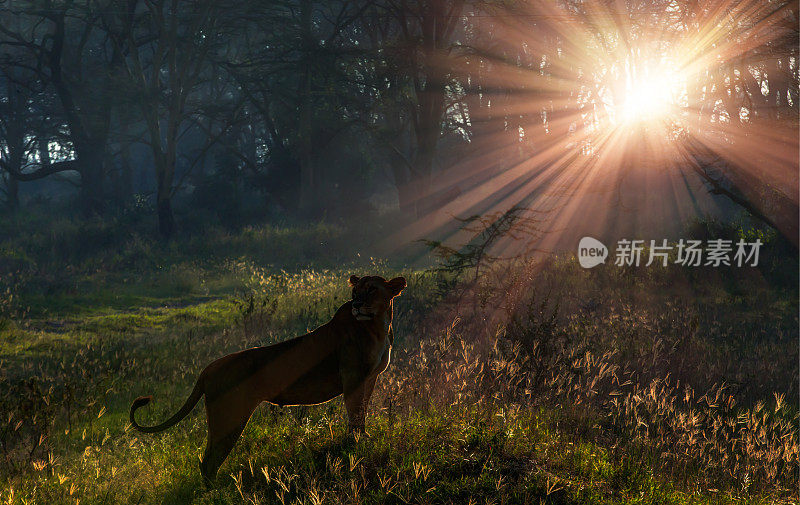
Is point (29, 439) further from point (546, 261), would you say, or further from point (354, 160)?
point (354, 160)

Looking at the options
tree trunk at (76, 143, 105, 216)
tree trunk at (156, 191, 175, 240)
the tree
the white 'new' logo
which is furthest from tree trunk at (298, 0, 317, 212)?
the white 'new' logo

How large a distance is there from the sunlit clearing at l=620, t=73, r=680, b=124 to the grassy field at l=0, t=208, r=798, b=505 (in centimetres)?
982

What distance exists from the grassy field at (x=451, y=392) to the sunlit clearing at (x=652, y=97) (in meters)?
9.82

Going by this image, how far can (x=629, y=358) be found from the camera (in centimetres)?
772

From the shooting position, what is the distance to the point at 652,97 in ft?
73.8

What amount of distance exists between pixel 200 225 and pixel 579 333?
2229cm

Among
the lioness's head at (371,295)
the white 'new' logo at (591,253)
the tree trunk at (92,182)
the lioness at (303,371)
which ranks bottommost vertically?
the white 'new' logo at (591,253)

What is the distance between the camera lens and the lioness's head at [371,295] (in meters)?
3.63

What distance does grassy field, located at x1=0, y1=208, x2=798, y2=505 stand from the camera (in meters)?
3.91

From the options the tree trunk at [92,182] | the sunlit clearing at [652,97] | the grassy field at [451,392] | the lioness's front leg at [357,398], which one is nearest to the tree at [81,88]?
the tree trunk at [92,182]

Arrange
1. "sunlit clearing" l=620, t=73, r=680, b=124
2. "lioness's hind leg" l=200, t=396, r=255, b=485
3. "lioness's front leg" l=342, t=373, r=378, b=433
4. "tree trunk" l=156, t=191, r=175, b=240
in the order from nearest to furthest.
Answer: "lioness's hind leg" l=200, t=396, r=255, b=485
"lioness's front leg" l=342, t=373, r=378, b=433
"sunlit clearing" l=620, t=73, r=680, b=124
"tree trunk" l=156, t=191, r=175, b=240

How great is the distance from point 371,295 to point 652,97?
22.0m

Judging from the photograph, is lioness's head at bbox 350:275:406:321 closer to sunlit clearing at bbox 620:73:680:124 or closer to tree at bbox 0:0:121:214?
sunlit clearing at bbox 620:73:680:124

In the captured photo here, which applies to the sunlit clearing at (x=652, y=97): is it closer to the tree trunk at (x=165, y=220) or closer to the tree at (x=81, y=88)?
the tree trunk at (x=165, y=220)
